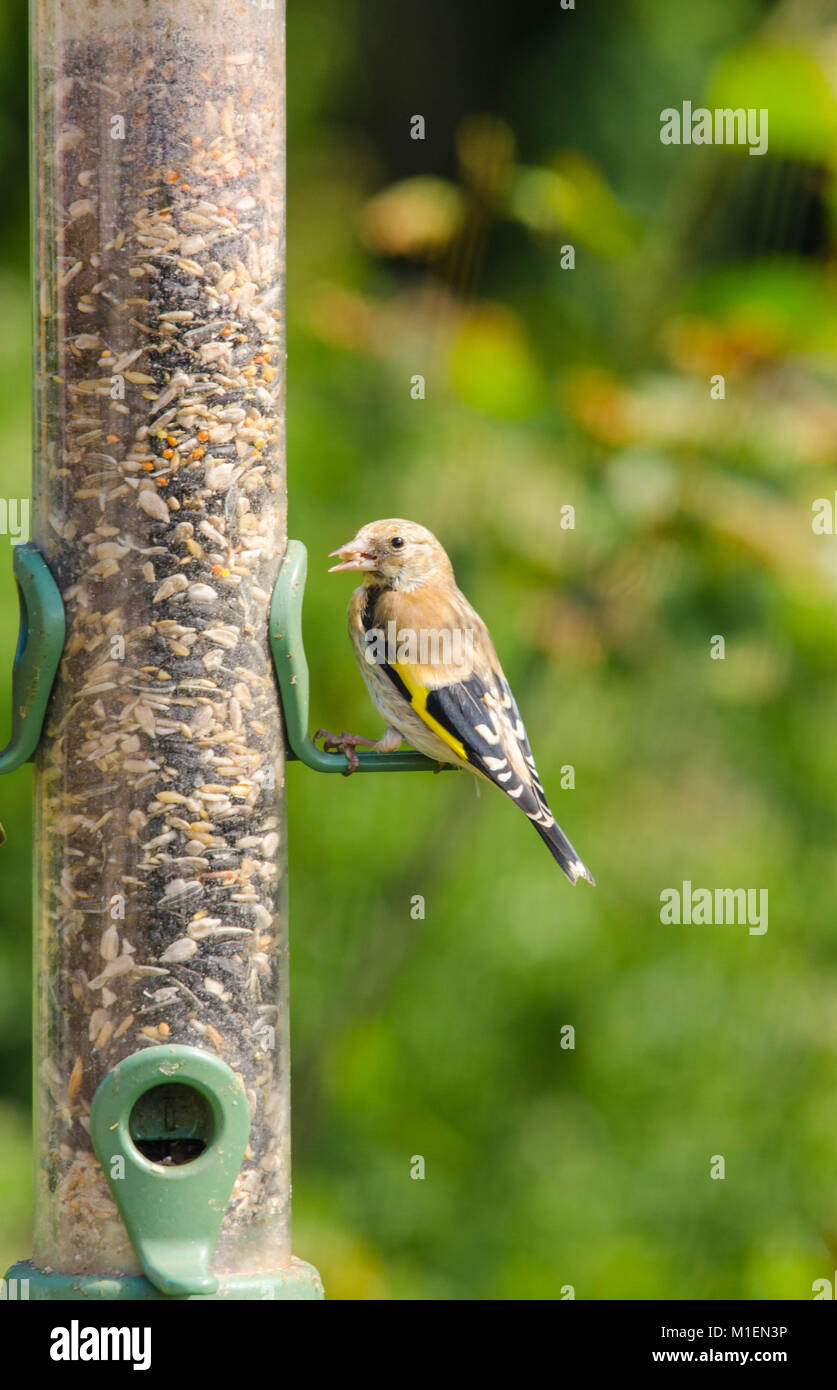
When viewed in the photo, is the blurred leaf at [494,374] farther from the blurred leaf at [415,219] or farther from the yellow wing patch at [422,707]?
the yellow wing patch at [422,707]

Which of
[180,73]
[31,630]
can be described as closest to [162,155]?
[180,73]

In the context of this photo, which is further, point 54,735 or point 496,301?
point 496,301

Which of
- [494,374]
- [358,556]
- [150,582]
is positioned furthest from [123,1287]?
[494,374]

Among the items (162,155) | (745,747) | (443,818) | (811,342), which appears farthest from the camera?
(745,747)

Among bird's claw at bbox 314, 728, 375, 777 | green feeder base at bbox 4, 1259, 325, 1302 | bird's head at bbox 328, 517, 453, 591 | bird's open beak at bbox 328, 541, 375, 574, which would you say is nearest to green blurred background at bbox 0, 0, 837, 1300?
bird's head at bbox 328, 517, 453, 591

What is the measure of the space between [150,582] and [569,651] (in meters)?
2.32

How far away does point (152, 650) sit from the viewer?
4363 millimetres

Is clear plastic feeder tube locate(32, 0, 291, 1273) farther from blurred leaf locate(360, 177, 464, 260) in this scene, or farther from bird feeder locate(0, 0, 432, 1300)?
blurred leaf locate(360, 177, 464, 260)

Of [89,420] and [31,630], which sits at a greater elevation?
[89,420]

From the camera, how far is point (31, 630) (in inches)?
173

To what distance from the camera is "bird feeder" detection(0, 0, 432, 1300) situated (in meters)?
4.27

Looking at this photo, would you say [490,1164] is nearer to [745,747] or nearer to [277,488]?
[745,747]

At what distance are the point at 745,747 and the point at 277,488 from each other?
12.1 ft

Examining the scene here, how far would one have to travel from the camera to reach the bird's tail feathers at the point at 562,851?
16.6 feet
